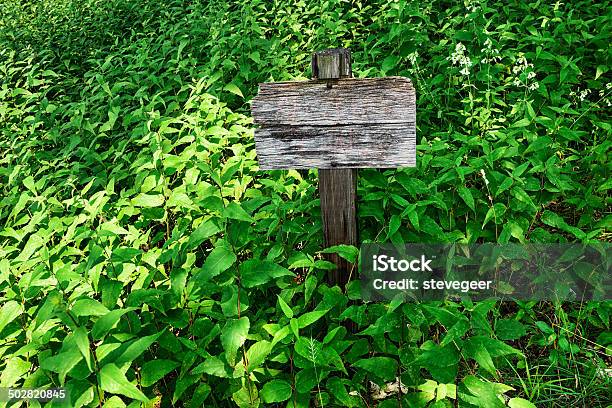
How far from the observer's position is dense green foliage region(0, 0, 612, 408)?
2008mm

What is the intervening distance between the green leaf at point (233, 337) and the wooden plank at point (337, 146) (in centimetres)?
64

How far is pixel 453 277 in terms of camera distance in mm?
2482

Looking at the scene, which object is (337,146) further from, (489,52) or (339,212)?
(489,52)

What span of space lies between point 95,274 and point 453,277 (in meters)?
1.64

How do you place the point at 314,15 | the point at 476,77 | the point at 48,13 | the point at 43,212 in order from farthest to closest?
the point at 48,13 → the point at 314,15 → the point at 476,77 → the point at 43,212

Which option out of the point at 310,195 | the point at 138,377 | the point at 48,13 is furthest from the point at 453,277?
the point at 48,13

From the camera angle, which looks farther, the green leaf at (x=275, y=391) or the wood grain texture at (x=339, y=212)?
the wood grain texture at (x=339, y=212)

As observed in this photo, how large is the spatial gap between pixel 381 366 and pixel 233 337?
0.59 m

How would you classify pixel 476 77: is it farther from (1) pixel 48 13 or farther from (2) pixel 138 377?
(1) pixel 48 13

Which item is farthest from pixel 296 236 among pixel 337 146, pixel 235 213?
pixel 337 146

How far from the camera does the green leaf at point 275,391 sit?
202cm

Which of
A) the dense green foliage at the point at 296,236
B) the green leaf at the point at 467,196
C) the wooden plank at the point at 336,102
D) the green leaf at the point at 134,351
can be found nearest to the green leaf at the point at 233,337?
the dense green foliage at the point at 296,236

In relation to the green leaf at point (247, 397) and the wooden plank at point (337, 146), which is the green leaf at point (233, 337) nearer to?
the green leaf at point (247, 397)

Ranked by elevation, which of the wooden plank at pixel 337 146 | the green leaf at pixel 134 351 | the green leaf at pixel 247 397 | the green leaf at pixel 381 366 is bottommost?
the green leaf at pixel 247 397
